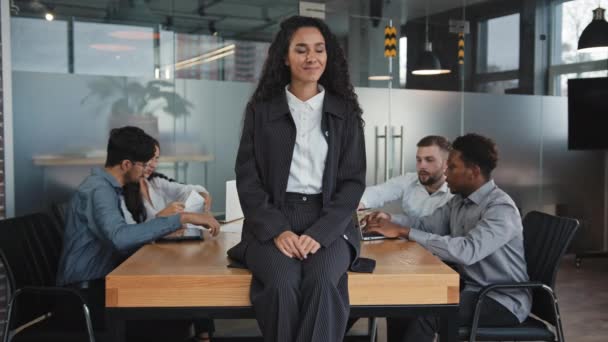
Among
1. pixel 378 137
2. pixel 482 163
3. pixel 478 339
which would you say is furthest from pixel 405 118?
pixel 478 339

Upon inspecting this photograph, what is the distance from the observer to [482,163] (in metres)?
3.10

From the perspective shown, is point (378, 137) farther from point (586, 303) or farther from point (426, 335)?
point (426, 335)

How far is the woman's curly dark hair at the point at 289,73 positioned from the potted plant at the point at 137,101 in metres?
3.40

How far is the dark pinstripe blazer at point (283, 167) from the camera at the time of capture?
7.37ft

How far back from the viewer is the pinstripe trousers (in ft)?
6.66

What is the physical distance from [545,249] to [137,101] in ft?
12.1

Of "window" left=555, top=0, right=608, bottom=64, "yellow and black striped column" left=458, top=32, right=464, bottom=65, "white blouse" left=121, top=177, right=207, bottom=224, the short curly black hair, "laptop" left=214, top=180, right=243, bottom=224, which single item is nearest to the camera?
the short curly black hair

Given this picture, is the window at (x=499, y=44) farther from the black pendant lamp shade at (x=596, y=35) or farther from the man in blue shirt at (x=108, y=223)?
the man in blue shirt at (x=108, y=223)

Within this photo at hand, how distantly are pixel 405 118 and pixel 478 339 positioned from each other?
422 centimetres

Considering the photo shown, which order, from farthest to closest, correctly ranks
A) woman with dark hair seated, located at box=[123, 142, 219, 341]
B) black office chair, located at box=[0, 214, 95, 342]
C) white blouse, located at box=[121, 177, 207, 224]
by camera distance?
white blouse, located at box=[121, 177, 207, 224]
woman with dark hair seated, located at box=[123, 142, 219, 341]
black office chair, located at box=[0, 214, 95, 342]

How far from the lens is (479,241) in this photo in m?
2.82

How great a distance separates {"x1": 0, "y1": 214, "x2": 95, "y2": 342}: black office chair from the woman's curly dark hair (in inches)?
39.3

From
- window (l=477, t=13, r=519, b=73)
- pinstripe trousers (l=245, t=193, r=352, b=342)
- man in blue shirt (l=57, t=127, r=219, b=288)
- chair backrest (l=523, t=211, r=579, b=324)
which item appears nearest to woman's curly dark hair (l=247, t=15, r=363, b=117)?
pinstripe trousers (l=245, t=193, r=352, b=342)

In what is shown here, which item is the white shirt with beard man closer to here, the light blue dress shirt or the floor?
the floor
